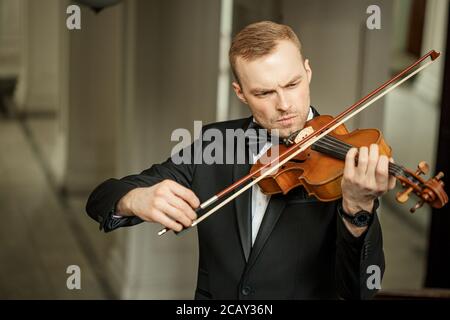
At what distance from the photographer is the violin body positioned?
2.37 m

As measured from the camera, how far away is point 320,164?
2443 millimetres

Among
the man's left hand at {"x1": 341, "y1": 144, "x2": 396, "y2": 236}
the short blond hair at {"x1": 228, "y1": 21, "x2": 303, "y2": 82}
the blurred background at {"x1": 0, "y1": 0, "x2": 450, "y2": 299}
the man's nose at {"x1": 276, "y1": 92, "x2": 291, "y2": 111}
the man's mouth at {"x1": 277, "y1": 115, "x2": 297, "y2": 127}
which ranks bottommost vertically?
the blurred background at {"x1": 0, "y1": 0, "x2": 450, "y2": 299}

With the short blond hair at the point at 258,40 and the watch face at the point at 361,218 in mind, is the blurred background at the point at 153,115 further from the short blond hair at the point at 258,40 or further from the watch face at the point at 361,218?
the watch face at the point at 361,218

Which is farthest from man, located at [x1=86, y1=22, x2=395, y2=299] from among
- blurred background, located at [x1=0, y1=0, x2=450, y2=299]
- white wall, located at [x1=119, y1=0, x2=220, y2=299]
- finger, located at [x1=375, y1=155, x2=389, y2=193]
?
white wall, located at [x1=119, y1=0, x2=220, y2=299]

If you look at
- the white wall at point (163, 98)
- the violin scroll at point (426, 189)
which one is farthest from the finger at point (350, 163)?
the white wall at point (163, 98)

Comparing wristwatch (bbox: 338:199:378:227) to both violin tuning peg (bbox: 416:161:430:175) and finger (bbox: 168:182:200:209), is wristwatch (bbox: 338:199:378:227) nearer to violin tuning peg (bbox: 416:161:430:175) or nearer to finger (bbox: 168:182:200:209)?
violin tuning peg (bbox: 416:161:430:175)

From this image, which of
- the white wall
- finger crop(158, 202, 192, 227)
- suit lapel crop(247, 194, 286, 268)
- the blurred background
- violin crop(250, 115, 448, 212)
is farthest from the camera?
the white wall

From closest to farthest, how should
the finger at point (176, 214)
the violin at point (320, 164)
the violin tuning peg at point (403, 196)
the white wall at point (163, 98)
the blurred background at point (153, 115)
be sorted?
the violin tuning peg at point (403, 196) < the finger at point (176, 214) < the violin at point (320, 164) < the blurred background at point (153, 115) < the white wall at point (163, 98)

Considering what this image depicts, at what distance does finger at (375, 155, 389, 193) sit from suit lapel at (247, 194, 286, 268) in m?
0.40

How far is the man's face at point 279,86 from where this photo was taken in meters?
2.36

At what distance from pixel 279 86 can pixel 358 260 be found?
459mm

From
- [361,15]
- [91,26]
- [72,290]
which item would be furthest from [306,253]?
[91,26]

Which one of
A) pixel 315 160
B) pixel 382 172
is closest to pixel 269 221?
pixel 315 160

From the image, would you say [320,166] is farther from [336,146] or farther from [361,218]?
[361,218]
